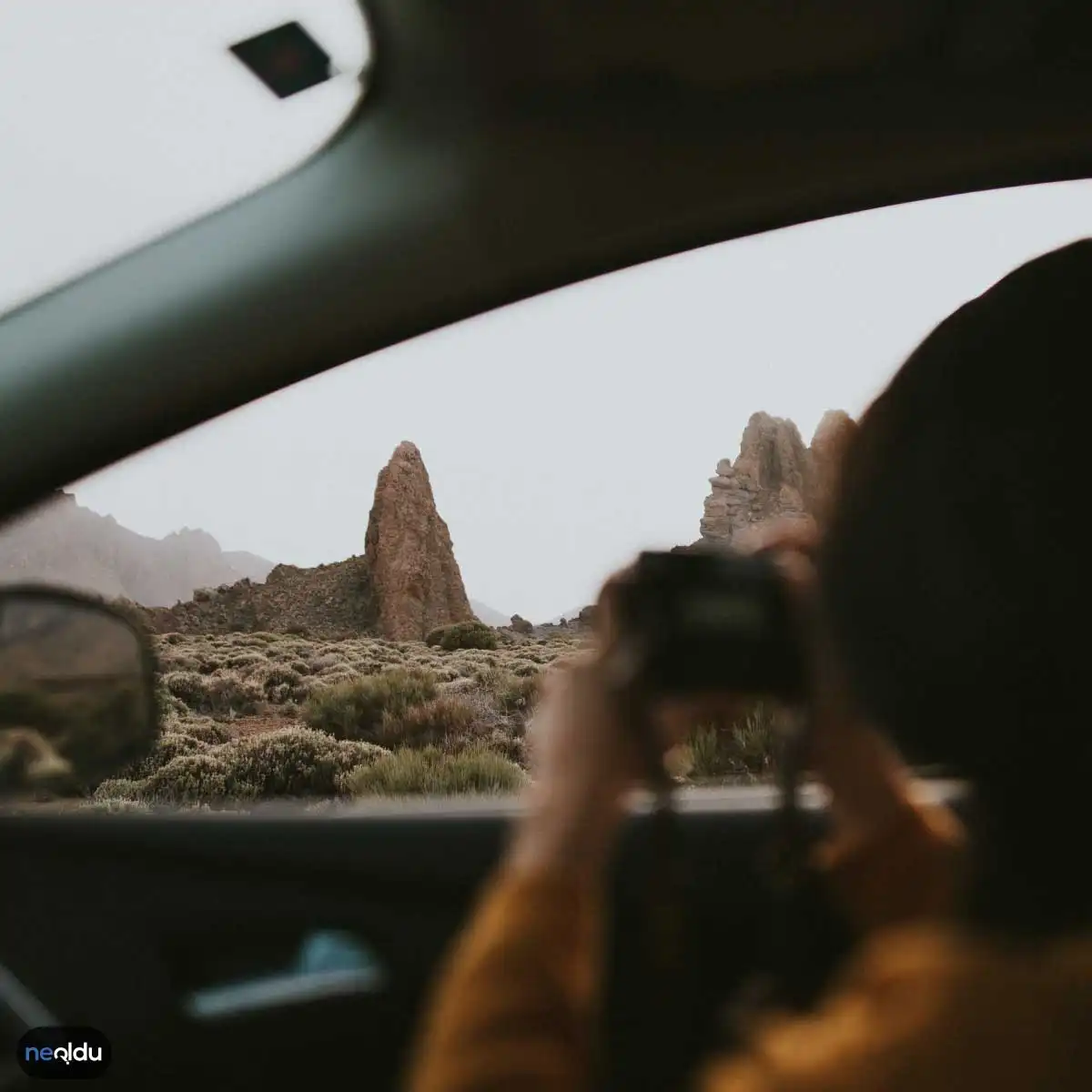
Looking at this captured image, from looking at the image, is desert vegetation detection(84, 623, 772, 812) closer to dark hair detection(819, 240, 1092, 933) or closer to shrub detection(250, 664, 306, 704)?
shrub detection(250, 664, 306, 704)

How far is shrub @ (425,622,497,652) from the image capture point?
1.85 m

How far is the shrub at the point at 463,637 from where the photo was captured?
185 centimetres

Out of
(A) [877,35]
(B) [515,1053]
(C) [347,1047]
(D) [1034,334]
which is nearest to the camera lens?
(B) [515,1053]

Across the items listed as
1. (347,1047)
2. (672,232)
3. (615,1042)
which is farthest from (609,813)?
(672,232)

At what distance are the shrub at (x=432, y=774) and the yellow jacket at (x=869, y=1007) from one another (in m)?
0.71

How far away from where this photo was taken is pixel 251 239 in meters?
1.65

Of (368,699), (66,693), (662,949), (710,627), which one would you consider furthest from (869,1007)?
(368,699)

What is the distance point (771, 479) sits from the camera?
54.4 inches

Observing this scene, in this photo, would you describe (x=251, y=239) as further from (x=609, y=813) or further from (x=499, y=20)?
(x=609, y=813)

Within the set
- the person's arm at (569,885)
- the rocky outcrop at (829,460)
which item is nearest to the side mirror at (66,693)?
the person's arm at (569,885)

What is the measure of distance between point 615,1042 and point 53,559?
1.07 metres

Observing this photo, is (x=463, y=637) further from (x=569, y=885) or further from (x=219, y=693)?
(x=569, y=885)

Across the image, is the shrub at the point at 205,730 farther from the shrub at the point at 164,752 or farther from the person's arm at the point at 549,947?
the person's arm at the point at 549,947

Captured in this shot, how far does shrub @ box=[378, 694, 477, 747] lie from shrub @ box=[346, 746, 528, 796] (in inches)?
2.2
